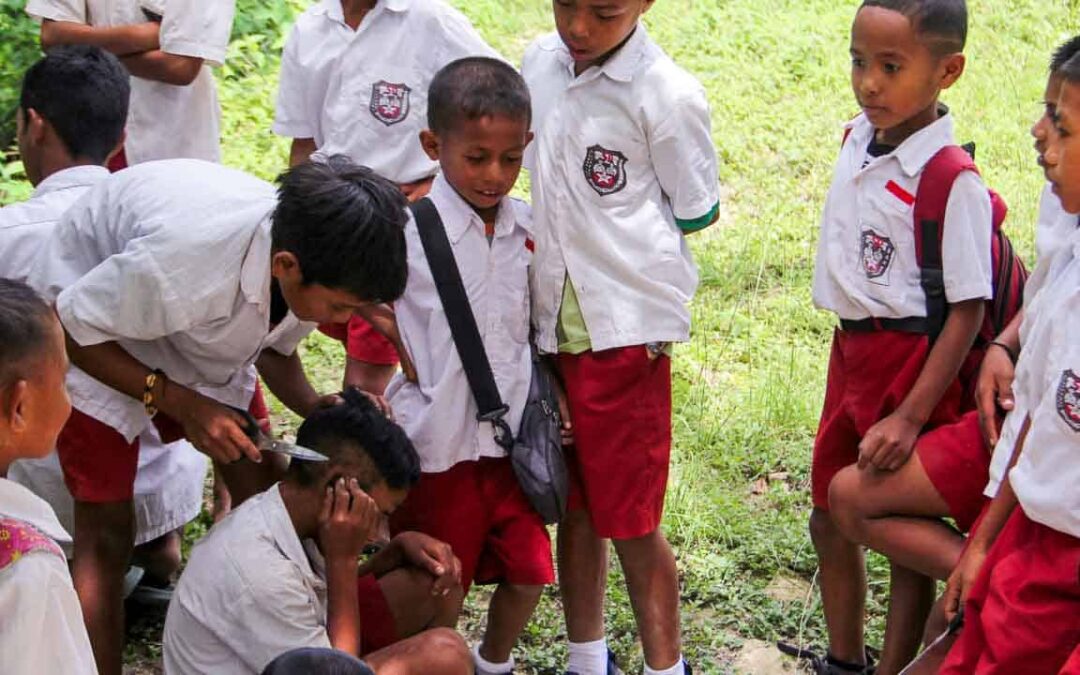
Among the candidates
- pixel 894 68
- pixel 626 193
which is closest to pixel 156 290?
pixel 626 193

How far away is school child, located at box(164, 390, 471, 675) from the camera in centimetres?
310

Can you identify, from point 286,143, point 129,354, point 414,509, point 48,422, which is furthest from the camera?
point 286,143

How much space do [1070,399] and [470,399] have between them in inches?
54.7

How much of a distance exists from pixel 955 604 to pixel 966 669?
0.26 metres

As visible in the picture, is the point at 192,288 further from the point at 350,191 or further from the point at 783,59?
the point at 783,59

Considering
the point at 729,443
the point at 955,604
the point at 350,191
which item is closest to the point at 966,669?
the point at 955,604

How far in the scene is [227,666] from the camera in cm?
313

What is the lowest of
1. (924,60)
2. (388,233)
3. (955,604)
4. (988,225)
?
(955,604)

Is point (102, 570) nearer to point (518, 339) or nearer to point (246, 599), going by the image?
point (246, 599)

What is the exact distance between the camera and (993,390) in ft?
10.9

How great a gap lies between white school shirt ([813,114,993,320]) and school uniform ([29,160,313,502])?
4.42 ft

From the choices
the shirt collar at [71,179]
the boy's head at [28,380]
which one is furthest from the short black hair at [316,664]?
the shirt collar at [71,179]

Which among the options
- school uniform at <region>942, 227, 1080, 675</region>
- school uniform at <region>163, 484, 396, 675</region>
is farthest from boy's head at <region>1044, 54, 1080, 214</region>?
school uniform at <region>163, 484, 396, 675</region>

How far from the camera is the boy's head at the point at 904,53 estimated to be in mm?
3387
